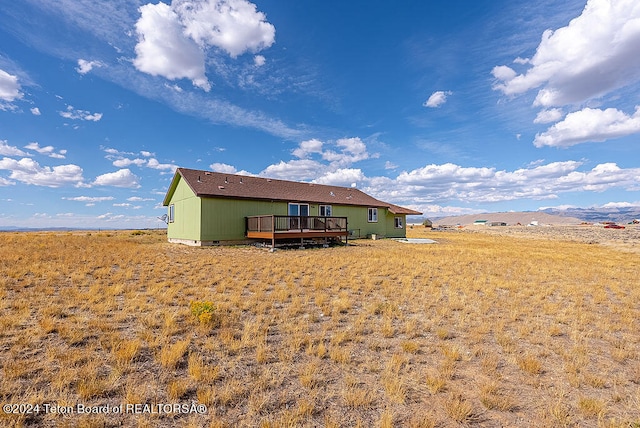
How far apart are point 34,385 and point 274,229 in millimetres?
14344

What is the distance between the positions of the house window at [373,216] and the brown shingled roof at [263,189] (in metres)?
0.61

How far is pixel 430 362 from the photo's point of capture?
4.67 metres

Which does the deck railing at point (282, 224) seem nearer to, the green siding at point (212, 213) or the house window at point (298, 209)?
the green siding at point (212, 213)

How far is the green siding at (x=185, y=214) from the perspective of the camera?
Answer: 19062 millimetres

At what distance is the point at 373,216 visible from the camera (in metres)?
29.7

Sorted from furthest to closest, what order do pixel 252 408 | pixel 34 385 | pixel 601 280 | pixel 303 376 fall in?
pixel 601 280 < pixel 303 376 < pixel 34 385 < pixel 252 408

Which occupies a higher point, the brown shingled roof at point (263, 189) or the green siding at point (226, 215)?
the brown shingled roof at point (263, 189)

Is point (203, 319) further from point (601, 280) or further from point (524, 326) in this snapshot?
point (601, 280)

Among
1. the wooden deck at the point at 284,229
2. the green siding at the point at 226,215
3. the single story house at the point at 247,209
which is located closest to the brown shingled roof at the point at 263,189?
the single story house at the point at 247,209

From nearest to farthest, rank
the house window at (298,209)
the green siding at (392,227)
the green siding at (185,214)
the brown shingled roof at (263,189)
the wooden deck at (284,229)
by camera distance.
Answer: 1. the wooden deck at (284,229)
2. the green siding at (185,214)
3. the brown shingled roof at (263,189)
4. the house window at (298,209)
5. the green siding at (392,227)

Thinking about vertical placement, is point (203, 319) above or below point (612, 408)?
above

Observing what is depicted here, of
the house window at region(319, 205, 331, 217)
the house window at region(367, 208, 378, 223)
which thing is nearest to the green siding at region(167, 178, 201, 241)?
the house window at region(319, 205, 331, 217)

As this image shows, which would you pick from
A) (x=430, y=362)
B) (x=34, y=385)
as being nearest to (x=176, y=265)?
(x=34, y=385)

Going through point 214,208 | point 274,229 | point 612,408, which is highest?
point 214,208
